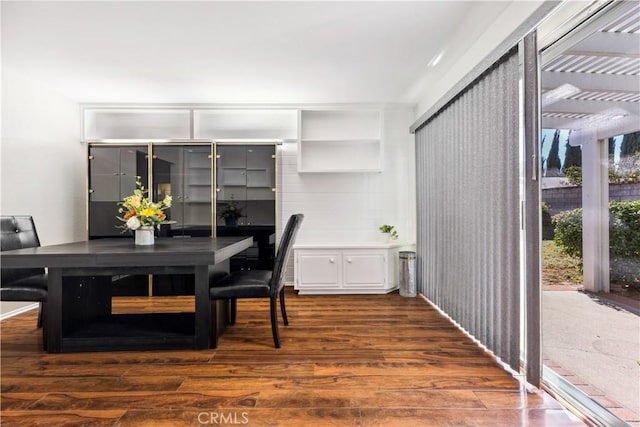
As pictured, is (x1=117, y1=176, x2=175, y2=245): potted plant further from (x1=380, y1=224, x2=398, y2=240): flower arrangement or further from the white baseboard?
(x1=380, y1=224, x2=398, y2=240): flower arrangement

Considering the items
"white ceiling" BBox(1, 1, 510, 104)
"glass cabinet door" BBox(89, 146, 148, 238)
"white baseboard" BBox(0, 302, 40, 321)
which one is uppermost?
"white ceiling" BBox(1, 1, 510, 104)

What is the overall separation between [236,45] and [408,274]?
301cm

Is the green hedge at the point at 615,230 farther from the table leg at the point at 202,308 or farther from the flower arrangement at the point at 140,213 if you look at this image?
the flower arrangement at the point at 140,213

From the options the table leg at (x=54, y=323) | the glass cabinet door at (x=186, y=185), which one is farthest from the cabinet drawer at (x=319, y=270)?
the table leg at (x=54, y=323)

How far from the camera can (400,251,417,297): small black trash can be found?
382 centimetres

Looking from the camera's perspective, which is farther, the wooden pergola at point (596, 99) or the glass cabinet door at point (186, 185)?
the glass cabinet door at point (186, 185)

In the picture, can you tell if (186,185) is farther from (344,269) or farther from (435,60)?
(435,60)

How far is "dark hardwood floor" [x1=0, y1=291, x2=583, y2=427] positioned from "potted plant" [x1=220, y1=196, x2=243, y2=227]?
1.61 metres

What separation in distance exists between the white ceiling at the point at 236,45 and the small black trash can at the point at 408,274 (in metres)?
1.97

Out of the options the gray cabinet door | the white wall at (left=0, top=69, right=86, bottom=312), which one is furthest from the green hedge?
the white wall at (left=0, top=69, right=86, bottom=312)

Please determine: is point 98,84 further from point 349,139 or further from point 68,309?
point 349,139

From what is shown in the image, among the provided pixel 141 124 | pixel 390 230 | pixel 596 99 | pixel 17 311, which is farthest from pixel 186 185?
pixel 596 99

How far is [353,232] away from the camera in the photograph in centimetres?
437

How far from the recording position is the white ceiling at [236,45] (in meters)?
2.21
